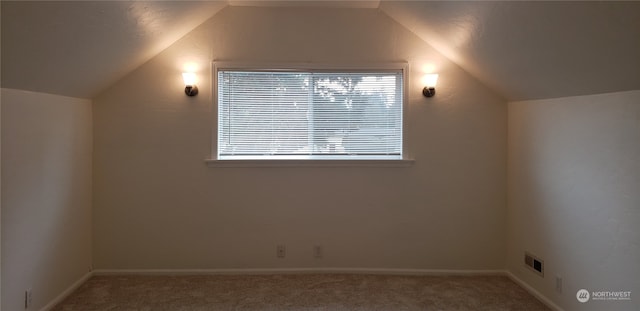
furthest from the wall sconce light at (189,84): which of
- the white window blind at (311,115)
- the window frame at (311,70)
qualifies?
the white window blind at (311,115)

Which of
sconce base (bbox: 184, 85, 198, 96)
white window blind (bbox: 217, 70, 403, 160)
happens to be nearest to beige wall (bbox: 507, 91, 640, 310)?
white window blind (bbox: 217, 70, 403, 160)

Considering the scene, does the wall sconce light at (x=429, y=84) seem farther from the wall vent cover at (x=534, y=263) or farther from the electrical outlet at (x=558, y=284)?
the electrical outlet at (x=558, y=284)

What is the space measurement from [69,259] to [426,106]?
3356 mm

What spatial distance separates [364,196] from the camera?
11.3 feet

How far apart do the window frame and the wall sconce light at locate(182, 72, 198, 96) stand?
16 centimetres

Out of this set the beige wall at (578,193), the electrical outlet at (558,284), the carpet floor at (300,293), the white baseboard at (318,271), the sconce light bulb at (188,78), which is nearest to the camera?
the beige wall at (578,193)

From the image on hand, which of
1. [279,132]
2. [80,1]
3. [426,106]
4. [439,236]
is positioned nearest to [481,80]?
[426,106]

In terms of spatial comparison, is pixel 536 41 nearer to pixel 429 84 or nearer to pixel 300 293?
pixel 429 84

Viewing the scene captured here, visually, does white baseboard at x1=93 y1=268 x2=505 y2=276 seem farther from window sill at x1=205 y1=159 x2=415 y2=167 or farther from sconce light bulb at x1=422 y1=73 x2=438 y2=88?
sconce light bulb at x1=422 y1=73 x2=438 y2=88

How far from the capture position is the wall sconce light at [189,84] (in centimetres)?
329

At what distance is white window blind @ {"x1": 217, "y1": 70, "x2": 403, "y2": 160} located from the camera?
3416 millimetres

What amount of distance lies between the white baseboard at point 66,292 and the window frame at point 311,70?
→ 1455mm

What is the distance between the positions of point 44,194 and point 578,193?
382 centimetres

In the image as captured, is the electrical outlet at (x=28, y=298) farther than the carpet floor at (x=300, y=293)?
No
